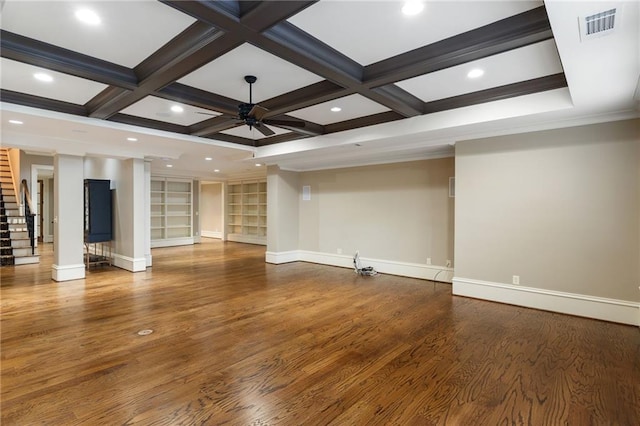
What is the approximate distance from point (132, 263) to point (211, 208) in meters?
6.73

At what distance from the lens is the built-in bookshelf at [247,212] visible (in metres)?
11.3

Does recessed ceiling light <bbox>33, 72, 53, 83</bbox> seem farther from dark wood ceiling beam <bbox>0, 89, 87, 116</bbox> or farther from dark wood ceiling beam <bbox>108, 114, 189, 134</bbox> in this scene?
dark wood ceiling beam <bbox>108, 114, 189, 134</bbox>

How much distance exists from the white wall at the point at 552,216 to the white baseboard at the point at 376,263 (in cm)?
92

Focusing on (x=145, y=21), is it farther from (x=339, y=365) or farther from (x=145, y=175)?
(x=145, y=175)

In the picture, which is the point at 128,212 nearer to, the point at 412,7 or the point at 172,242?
the point at 172,242

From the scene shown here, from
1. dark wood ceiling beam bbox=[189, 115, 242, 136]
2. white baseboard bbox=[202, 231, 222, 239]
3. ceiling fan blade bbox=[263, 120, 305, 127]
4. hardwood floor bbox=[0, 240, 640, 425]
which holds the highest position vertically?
dark wood ceiling beam bbox=[189, 115, 242, 136]

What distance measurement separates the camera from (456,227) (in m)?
4.89

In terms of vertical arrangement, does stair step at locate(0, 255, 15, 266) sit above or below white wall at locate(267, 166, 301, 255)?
below

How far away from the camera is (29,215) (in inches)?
331

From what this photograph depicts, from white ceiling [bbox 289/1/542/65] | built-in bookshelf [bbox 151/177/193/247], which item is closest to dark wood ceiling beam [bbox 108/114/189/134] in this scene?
white ceiling [bbox 289/1/542/65]

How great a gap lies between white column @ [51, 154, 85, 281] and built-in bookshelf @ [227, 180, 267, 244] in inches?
227

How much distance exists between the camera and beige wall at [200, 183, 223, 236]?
12.9 m

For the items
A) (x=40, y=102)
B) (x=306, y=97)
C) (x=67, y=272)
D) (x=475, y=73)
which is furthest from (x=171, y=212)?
(x=475, y=73)

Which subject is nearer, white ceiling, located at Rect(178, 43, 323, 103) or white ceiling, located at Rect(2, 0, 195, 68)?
white ceiling, located at Rect(2, 0, 195, 68)
